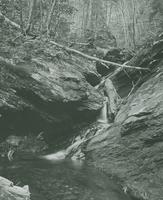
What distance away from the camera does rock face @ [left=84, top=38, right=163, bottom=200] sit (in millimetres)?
9273

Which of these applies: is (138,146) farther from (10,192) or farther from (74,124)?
(10,192)

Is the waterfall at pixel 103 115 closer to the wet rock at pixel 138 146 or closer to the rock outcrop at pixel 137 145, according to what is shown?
the rock outcrop at pixel 137 145

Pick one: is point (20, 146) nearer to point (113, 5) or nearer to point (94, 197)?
point (94, 197)

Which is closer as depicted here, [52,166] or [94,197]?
[94,197]

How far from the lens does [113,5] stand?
47.0m

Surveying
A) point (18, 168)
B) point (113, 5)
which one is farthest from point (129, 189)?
point (113, 5)

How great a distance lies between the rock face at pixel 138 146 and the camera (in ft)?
30.4

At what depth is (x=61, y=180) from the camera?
32.6 feet

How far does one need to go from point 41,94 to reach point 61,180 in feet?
15.9

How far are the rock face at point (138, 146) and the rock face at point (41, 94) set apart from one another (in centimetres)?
207

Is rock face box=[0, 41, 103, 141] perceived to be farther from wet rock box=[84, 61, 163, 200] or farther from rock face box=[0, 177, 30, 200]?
rock face box=[0, 177, 30, 200]

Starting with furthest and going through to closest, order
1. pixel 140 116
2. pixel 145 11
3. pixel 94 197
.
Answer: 1. pixel 145 11
2. pixel 140 116
3. pixel 94 197

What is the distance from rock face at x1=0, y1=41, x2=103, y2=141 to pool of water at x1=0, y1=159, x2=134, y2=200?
8.13 feet

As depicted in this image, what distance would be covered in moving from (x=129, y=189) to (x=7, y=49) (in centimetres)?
807
